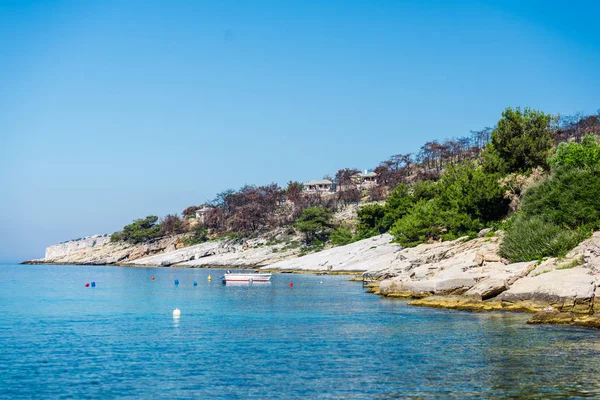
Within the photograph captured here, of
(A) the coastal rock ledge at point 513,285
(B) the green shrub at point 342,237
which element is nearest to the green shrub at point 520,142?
(A) the coastal rock ledge at point 513,285

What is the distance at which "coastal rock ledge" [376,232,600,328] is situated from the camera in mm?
33438

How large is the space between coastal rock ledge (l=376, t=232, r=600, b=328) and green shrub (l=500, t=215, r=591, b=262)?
1.47 meters

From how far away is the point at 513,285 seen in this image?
132 feet

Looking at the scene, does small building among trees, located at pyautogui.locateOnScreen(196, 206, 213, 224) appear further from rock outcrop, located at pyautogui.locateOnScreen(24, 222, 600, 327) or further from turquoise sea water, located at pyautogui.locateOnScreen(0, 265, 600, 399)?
turquoise sea water, located at pyautogui.locateOnScreen(0, 265, 600, 399)

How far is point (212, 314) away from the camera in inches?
1671

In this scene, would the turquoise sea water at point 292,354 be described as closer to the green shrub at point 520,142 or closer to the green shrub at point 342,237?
the green shrub at point 520,142

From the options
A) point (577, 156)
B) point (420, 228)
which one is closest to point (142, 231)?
point (420, 228)

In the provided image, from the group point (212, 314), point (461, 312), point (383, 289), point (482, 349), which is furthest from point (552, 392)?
point (383, 289)

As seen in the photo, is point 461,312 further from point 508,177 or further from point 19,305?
point 508,177

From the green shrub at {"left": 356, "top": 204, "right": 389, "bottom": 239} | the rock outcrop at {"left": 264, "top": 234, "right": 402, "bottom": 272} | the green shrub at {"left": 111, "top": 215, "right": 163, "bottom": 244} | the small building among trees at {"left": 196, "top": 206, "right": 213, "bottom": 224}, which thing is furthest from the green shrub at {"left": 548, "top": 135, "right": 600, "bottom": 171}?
the green shrub at {"left": 111, "top": 215, "right": 163, "bottom": 244}

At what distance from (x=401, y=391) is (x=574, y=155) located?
5265 cm

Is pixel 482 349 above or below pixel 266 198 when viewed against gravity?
below

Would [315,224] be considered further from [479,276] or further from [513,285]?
[513,285]

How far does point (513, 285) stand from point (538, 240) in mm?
9929
